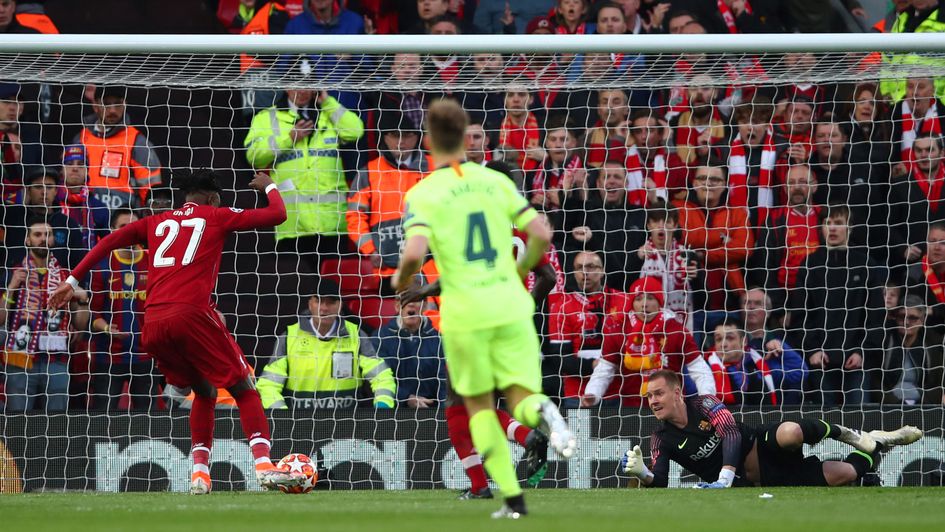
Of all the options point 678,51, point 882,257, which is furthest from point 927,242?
point 678,51

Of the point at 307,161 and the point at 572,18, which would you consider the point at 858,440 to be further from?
the point at 307,161

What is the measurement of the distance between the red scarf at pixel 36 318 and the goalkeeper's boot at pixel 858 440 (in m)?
6.09

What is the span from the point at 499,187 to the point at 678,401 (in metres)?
3.78

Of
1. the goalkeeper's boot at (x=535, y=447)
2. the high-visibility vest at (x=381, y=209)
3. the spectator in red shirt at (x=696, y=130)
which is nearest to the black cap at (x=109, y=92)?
the high-visibility vest at (x=381, y=209)

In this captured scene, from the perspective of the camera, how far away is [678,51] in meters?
9.22

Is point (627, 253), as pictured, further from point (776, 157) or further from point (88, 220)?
point (88, 220)

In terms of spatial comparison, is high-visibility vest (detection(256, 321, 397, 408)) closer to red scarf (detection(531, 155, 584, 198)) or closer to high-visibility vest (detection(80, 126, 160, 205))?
high-visibility vest (detection(80, 126, 160, 205))

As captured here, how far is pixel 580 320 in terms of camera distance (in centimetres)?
1042

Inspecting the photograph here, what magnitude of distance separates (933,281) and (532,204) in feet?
11.4

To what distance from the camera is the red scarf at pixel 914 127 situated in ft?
36.4

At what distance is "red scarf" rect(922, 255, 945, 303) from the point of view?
10641 mm

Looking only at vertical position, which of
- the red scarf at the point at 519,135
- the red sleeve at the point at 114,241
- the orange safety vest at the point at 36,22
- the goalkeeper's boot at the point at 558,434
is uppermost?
the orange safety vest at the point at 36,22

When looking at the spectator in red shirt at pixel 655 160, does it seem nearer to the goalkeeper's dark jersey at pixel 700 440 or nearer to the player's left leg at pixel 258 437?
the goalkeeper's dark jersey at pixel 700 440

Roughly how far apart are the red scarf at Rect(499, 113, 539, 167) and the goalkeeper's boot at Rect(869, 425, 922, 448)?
387cm
